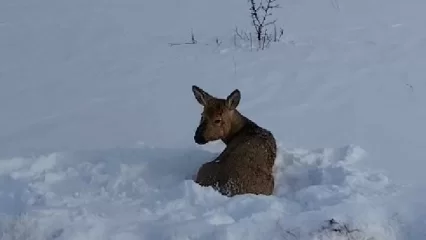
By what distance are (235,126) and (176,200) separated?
1.50 meters

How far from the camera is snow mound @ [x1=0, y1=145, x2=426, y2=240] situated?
473cm

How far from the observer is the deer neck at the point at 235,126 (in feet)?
21.7

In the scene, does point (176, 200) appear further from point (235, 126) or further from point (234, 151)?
point (235, 126)

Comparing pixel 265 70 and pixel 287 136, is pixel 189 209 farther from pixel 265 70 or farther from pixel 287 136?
pixel 265 70

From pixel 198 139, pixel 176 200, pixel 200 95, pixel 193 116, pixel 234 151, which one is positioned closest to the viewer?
pixel 176 200

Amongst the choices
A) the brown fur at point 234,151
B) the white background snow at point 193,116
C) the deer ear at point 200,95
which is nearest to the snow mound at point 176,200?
the white background snow at point 193,116

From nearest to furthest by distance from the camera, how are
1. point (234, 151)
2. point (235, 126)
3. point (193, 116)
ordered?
point (234, 151) < point (235, 126) < point (193, 116)

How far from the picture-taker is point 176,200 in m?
5.31

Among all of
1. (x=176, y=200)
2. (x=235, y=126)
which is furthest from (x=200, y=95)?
(x=176, y=200)

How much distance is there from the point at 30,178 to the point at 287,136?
90.0 inches

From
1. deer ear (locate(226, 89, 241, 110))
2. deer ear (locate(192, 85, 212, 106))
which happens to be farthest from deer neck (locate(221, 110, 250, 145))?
deer ear (locate(192, 85, 212, 106))

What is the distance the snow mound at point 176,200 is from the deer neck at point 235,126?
0.19m

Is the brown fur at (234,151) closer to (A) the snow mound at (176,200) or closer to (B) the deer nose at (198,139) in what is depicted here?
(B) the deer nose at (198,139)

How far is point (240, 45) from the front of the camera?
947 centimetres
